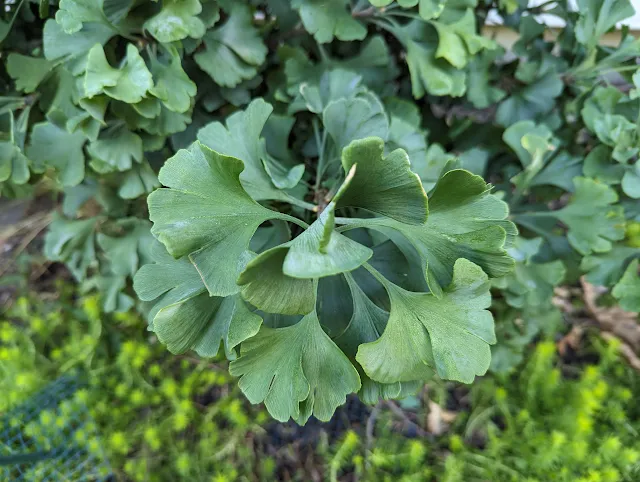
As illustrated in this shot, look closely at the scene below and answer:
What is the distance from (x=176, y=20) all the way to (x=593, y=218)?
27.1 inches

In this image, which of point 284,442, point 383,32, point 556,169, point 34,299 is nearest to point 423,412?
point 284,442

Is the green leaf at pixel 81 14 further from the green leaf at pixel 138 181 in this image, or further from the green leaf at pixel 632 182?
the green leaf at pixel 632 182

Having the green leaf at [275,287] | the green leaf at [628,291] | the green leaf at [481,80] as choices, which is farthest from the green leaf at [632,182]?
the green leaf at [275,287]

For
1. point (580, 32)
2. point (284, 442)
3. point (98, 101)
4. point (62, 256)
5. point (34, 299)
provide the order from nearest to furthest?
point (98, 101) → point (580, 32) → point (62, 256) → point (284, 442) → point (34, 299)

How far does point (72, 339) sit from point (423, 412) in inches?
33.7

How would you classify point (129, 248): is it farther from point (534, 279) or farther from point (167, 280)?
point (534, 279)

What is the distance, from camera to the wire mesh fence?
1.01 metres

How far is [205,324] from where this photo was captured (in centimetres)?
54

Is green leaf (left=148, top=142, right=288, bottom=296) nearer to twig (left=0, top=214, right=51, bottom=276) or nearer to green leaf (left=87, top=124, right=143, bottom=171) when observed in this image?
green leaf (left=87, top=124, right=143, bottom=171)

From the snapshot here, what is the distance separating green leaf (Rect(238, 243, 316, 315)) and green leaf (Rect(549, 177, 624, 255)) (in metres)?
0.54

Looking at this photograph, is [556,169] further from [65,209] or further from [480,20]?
[65,209]

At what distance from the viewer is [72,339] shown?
1191 millimetres

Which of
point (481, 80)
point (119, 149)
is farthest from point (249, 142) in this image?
point (481, 80)

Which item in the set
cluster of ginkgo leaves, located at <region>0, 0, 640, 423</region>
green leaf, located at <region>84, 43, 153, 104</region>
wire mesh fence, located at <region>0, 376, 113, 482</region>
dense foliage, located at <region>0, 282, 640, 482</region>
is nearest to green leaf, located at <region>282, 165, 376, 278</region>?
cluster of ginkgo leaves, located at <region>0, 0, 640, 423</region>
